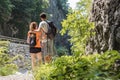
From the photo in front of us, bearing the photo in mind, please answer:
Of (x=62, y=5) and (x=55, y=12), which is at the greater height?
(x=62, y=5)

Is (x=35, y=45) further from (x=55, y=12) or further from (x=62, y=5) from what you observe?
(x=62, y=5)

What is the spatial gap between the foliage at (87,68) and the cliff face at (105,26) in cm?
97

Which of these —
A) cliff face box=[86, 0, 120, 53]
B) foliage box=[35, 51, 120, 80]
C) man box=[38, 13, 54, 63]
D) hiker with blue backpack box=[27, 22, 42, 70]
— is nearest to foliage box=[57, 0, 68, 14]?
hiker with blue backpack box=[27, 22, 42, 70]

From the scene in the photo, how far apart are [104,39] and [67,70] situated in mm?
1470

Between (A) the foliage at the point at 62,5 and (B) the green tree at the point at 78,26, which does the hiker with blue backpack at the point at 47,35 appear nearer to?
(B) the green tree at the point at 78,26

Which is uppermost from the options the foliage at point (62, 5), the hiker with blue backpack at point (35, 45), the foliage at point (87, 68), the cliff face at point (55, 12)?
the foliage at point (62, 5)

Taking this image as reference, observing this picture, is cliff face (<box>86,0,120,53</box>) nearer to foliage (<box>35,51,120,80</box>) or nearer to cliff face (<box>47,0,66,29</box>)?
foliage (<box>35,51,120,80</box>)

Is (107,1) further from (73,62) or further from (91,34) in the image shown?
(73,62)

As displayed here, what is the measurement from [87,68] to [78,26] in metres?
1.91

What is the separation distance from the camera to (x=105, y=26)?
491 cm

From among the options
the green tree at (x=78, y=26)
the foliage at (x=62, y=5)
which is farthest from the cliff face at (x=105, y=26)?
the foliage at (x=62, y=5)

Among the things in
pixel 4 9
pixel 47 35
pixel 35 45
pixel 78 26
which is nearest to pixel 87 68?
pixel 78 26

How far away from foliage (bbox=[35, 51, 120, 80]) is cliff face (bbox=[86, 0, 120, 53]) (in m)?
0.97

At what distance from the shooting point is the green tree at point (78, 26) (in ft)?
17.6
